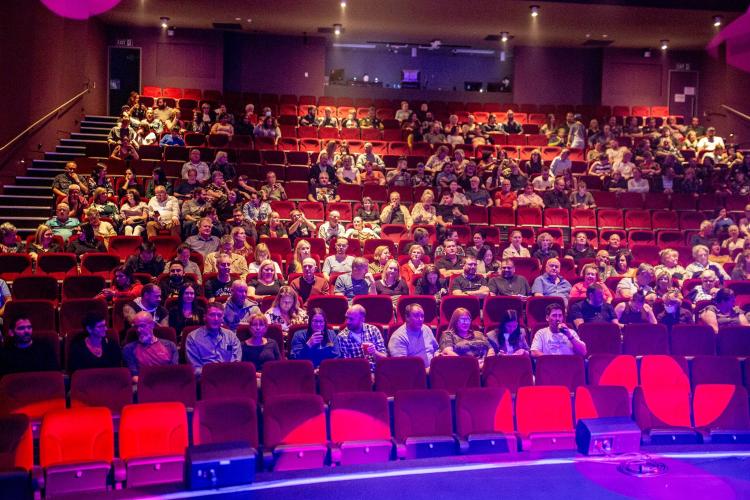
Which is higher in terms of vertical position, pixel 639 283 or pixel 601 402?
pixel 639 283

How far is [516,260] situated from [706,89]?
346 inches

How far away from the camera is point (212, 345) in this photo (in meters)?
4.92

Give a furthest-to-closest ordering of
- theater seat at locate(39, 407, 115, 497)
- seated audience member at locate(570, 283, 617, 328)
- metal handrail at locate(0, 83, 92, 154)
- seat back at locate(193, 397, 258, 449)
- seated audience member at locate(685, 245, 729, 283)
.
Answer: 1. metal handrail at locate(0, 83, 92, 154)
2. seated audience member at locate(685, 245, 729, 283)
3. seated audience member at locate(570, 283, 617, 328)
4. seat back at locate(193, 397, 258, 449)
5. theater seat at locate(39, 407, 115, 497)

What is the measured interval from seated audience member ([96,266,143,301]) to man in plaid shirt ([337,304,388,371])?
167 centimetres

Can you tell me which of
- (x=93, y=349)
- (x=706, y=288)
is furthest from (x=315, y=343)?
(x=706, y=288)

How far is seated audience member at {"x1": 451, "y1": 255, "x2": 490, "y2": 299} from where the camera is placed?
6348mm

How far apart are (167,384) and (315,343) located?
105 centimetres

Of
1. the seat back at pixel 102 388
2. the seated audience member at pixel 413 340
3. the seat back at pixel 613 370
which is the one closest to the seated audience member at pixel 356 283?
the seated audience member at pixel 413 340

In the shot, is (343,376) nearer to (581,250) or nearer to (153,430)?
(153,430)

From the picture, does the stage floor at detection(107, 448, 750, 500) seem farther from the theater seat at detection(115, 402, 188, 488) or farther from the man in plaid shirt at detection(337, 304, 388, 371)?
the man in plaid shirt at detection(337, 304, 388, 371)

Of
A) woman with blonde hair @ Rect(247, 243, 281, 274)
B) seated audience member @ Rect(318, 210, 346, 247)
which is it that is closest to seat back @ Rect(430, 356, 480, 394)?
woman with blonde hair @ Rect(247, 243, 281, 274)

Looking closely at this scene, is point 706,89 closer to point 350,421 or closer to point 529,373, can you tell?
point 529,373

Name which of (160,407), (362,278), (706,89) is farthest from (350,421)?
(706,89)

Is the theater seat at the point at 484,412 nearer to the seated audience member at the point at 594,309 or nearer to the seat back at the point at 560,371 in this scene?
the seat back at the point at 560,371
